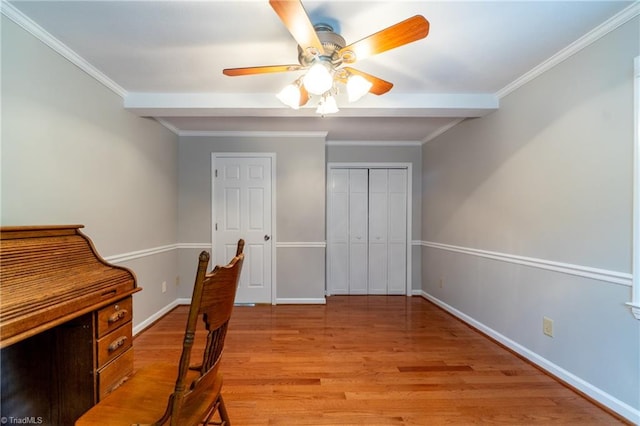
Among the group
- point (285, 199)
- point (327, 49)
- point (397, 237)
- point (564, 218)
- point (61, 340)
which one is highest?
point (327, 49)

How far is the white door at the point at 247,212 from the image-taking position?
376 cm

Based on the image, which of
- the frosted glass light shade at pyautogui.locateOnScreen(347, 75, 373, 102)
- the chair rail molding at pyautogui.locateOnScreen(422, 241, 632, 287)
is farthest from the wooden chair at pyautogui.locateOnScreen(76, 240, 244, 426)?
the chair rail molding at pyautogui.locateOnScreen(422, 241, 632, 287)

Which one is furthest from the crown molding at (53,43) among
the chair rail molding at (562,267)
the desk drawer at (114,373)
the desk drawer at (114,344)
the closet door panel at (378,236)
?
the chair rail molding at (562,267)

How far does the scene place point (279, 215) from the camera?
3.78 metres

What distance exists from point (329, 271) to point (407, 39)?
3374 millimetres

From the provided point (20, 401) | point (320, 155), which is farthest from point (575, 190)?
point (20, 401)

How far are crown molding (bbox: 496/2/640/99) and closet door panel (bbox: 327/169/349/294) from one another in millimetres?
2273

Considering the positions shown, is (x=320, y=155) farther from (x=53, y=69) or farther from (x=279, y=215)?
(x=53, y=69)

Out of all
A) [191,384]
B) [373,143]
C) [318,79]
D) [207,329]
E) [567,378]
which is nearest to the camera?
[207,329]

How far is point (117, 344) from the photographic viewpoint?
4.50 ft

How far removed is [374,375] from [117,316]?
1669 mm

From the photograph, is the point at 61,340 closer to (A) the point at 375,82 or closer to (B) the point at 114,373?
(B) the point at 114,373

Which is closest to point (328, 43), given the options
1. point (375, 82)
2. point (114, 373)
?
point (375, 82)

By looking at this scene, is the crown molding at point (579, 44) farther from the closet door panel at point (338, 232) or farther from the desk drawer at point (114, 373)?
the desk drawer at point (114, 373)
